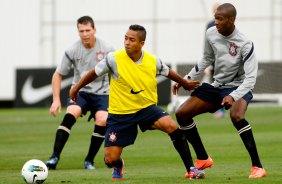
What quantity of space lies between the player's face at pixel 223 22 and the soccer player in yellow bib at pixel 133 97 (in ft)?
2.68

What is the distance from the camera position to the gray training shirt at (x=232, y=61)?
1223 centimetres

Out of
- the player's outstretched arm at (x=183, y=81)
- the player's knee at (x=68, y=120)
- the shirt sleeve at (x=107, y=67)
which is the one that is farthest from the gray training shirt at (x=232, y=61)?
the player's knee at (x=68, y=120)

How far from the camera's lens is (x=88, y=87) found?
590 inches

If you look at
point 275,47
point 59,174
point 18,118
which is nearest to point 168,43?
point 275,47

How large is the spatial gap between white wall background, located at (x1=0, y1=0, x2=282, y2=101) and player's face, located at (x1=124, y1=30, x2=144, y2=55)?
2279 cm

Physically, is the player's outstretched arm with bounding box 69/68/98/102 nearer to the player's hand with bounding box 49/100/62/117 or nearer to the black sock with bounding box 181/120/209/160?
the black sock with bounding box 181/120/209/160

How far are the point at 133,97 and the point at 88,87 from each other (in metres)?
2.97

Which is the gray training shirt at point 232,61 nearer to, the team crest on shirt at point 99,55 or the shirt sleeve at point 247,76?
the shirt sleeve at point 247,76

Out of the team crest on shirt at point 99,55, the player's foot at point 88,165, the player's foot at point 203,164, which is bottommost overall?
the player's foot at point 88,165

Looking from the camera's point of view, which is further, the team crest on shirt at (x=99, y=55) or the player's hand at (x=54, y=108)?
the team crest on shirt at (x=99, y=55)

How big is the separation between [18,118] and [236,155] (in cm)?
1225

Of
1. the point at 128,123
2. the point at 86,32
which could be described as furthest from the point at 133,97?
the point at 86,32

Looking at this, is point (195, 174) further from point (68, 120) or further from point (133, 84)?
point (68, 120)

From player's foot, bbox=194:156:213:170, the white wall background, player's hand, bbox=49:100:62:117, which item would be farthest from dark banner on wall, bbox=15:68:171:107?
player's foot, bbox=194:156:213:170
